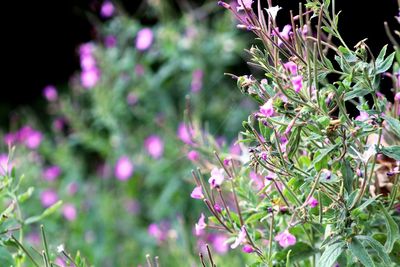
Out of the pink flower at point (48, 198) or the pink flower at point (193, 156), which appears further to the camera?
the pink flower at point (48, 198)

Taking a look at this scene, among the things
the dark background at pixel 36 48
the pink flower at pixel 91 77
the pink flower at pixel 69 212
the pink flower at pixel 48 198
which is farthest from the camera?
the dark background at pixel 36 48

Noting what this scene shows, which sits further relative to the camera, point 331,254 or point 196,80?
point 196,80

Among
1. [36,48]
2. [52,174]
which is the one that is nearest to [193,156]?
[52,174]

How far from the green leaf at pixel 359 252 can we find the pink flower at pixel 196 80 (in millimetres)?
1990

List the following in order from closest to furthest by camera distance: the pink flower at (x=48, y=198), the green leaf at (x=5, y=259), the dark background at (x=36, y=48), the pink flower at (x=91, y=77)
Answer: the green leaf at (x=5, y=259) < the pink flower at (x=48, y=198) < the pink flower at (x=91, y=77) < the dark background at (x=36, y=48)

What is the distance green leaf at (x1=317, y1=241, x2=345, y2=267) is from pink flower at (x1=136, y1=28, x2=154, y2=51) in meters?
2.13

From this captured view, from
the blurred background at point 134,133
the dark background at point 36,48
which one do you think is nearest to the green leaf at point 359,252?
the blurred background at point 134,133

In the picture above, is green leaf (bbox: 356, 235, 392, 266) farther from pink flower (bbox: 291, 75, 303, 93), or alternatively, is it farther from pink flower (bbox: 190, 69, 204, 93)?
pink flower (bbox: 190, 69, 204, 93)

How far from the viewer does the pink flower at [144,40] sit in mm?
2768

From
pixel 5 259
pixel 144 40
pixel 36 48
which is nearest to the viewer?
pixel 5 259

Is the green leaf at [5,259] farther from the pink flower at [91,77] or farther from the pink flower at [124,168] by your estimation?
the pink flower at [91,77]

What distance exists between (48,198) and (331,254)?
2.07 m

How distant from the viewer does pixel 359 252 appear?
0.69m

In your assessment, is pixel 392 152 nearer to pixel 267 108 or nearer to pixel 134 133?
pixel 267 108
